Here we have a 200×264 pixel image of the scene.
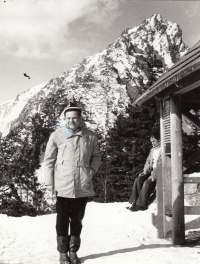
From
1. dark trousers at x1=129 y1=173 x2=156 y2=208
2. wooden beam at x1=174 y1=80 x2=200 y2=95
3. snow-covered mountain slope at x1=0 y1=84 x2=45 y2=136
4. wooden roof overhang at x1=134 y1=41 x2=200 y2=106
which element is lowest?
dark trousers at x1=129 y1=173 x2=156 y2=208

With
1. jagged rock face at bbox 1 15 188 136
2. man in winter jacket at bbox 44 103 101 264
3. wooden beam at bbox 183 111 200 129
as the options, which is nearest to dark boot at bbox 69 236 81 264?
man in winter jacket at bbox 44 103 101 264

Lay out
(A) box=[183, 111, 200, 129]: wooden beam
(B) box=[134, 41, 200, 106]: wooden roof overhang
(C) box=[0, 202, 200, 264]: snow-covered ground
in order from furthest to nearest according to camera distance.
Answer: (A) box=[183, 111, 200, 129]: wooden beam < (B) box=[134, 41, 200, 106]: wooden roof overhang < (C) box=[0, 202, 200, 264]: snow-covered ground

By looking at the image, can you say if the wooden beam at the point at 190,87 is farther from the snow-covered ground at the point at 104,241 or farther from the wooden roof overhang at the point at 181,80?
the snow-covered ground at the point at 104,241

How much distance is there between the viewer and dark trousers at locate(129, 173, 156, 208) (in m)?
7.02

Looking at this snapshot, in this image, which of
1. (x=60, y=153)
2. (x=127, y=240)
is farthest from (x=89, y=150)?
(x=127, y=240)

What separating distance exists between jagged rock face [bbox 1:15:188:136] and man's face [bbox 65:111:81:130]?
25375 mm

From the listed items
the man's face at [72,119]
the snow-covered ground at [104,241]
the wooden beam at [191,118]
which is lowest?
the snow-covered ground at [104,241]

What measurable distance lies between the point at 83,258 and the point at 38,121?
178 feet

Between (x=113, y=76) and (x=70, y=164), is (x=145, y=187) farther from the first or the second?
(x=113, y=76)

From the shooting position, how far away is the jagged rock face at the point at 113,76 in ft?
256

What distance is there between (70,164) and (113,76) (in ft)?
327

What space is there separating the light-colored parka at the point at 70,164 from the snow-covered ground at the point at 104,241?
82 cm

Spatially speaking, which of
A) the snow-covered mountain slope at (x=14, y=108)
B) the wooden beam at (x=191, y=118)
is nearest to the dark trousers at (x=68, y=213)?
the wooden beam at (x=191, y=118)

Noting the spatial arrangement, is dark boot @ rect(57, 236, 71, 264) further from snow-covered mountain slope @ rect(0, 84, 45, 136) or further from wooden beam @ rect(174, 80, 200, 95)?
snow-covered mountain slope @ rect(0, 84, 45, 136)
